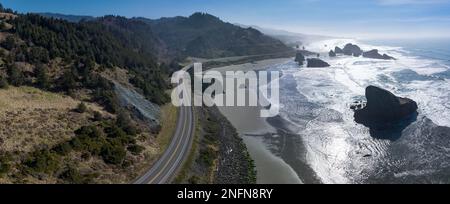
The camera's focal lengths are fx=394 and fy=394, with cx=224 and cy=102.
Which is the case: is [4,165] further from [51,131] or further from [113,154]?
[113,154]

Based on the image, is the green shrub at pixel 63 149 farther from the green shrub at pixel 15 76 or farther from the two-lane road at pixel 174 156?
the green shrub at pixel 15 76

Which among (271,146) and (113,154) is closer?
(113,154)

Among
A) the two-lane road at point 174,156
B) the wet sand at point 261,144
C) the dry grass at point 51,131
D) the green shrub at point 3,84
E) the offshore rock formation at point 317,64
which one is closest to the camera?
the dry grass at point 51,131

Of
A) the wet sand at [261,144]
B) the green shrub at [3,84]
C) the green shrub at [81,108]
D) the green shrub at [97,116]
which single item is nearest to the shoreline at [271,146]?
→ the wet sand at [261,144]

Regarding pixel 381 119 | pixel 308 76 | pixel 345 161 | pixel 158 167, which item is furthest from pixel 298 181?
pixel 308 76

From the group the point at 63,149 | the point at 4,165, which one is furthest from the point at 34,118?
the point at 4,165

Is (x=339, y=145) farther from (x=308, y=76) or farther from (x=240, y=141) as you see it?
(x=308, y=76)
